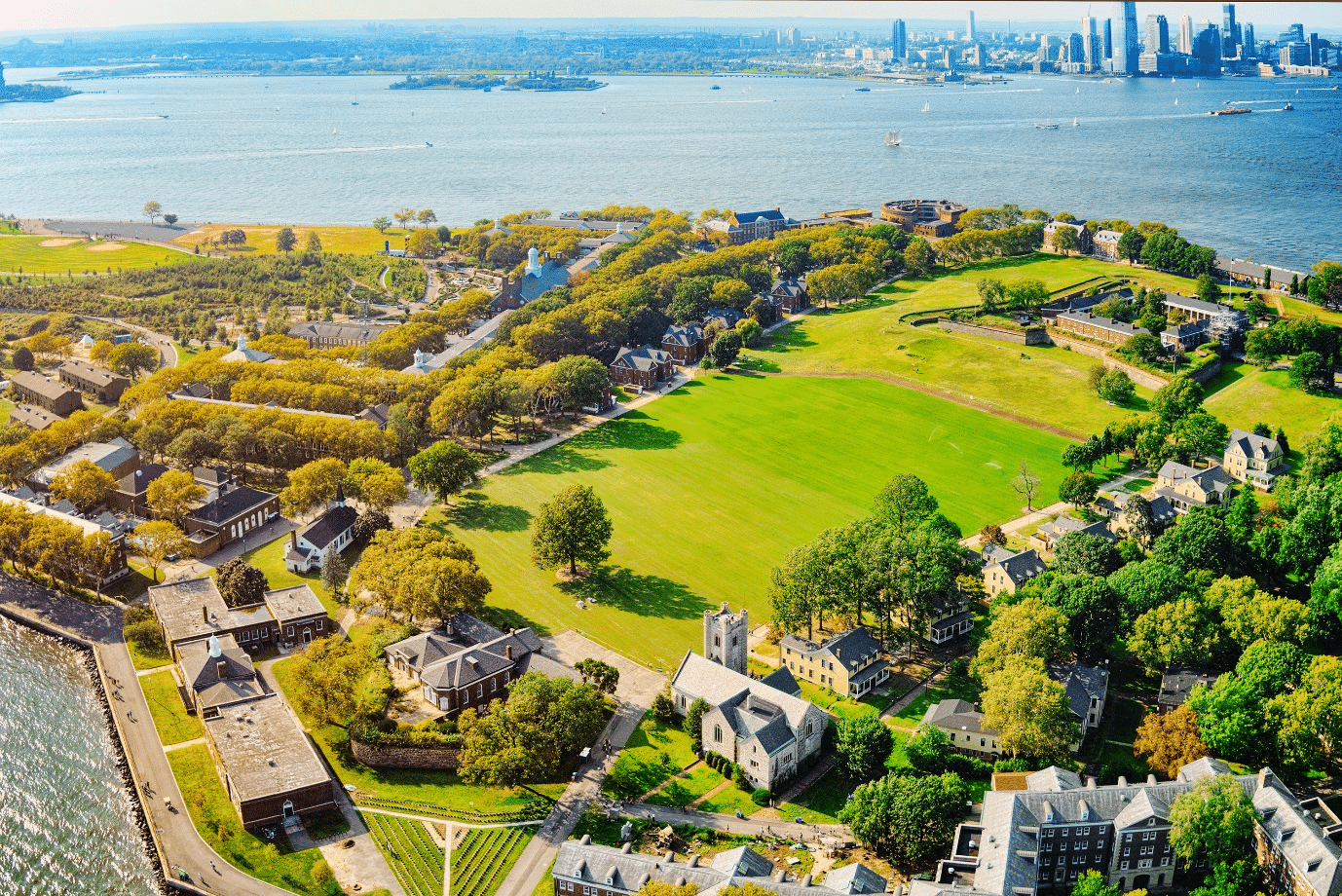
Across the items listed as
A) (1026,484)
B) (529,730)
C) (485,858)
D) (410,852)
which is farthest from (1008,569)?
(410,852)

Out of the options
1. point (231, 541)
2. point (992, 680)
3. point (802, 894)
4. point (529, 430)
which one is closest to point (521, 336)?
point (529, 430)

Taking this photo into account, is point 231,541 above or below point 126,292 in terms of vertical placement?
below

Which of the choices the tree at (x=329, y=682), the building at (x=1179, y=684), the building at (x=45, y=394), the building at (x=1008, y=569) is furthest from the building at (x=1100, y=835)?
the building at (x=45, y=394)

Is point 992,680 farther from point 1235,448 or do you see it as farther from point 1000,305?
point 1000,305

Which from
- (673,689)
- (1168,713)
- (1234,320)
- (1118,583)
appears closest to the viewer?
(1168,713)

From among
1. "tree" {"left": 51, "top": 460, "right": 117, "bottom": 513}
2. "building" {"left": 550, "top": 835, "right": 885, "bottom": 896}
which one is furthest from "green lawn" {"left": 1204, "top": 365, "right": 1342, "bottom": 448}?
"tree" {"left": 51, "top": 460, "right": 117, "bottom": 513}
